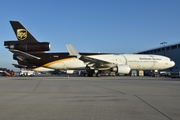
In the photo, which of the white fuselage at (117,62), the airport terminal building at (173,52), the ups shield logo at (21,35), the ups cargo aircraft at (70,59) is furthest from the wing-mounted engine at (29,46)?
the airport terminal building at (173,52)

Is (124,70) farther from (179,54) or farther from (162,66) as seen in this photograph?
(179,54)

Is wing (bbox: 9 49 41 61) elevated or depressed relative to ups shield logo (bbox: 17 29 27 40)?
depressed

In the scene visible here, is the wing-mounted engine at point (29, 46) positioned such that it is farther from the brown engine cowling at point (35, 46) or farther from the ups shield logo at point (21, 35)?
the ups shield logo at point (21, 35)

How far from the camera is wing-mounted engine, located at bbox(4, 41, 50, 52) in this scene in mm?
34000

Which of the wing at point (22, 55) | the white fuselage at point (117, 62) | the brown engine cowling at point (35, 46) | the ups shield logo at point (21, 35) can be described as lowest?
the white fuselage at point (117, 62)

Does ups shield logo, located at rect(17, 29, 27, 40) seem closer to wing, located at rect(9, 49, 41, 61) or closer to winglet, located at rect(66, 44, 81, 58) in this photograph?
wing, located at rect(9, 49, 41, 61)

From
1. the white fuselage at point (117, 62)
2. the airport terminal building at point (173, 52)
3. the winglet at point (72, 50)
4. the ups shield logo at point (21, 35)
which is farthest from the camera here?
the airport terminal building at point (173, 52)

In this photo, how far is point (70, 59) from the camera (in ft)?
120

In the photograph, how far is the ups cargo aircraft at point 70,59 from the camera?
3403cm

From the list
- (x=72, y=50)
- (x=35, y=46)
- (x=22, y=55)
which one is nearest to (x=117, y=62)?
(x=72, y=50)

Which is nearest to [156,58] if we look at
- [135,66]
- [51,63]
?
[135,66]

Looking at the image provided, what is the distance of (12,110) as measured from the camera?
677cm

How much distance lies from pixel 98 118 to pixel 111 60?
1261 inches

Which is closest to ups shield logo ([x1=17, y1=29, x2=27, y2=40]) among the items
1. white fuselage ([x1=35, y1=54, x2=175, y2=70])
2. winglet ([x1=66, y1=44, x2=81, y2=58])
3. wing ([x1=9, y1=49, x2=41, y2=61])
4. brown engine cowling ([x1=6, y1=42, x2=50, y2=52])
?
brown engine cowling ([x1=6, y1=42, x2=50, y2=52])
